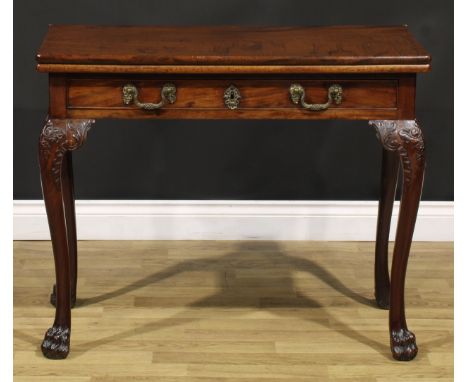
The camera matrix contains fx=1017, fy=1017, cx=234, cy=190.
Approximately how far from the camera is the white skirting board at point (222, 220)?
4.34m

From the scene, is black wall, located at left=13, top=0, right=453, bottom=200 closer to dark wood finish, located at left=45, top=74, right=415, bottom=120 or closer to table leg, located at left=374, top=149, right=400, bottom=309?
table leg, located at left=374, top=149, right=400, bottom=309

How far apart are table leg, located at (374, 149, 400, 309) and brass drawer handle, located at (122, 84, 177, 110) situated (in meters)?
0.87

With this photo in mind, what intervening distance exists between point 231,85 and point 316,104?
0.27 meters

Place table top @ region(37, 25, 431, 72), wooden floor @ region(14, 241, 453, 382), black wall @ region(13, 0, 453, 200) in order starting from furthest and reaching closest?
1. black wall @ region(13, 0, 453, 200)
2. wooden floor @ region(14, 241, 453, 382)
3. table top @ region(37, 25, 431, 72)

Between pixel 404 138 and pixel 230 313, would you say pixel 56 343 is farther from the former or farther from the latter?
pixel 404 138

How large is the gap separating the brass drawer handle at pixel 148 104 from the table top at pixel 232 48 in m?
0.08

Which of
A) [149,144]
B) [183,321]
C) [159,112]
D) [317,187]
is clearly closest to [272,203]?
[317,187]

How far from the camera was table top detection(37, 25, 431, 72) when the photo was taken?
10.1ft

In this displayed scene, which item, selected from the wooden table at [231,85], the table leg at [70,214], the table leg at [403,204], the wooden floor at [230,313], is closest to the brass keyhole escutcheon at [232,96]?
the wooden table at [231,85]

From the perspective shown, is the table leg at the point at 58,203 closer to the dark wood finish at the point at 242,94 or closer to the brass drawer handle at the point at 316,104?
the dark wood finish at the point at 242,94

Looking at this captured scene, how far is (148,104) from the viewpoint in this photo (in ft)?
10.3

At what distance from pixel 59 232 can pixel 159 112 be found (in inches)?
20.3

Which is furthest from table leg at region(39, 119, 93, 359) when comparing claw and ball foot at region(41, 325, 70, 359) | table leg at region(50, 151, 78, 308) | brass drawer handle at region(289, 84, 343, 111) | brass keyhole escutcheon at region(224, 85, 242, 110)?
brass drawer handle at region(289, 84, 343, 111)
